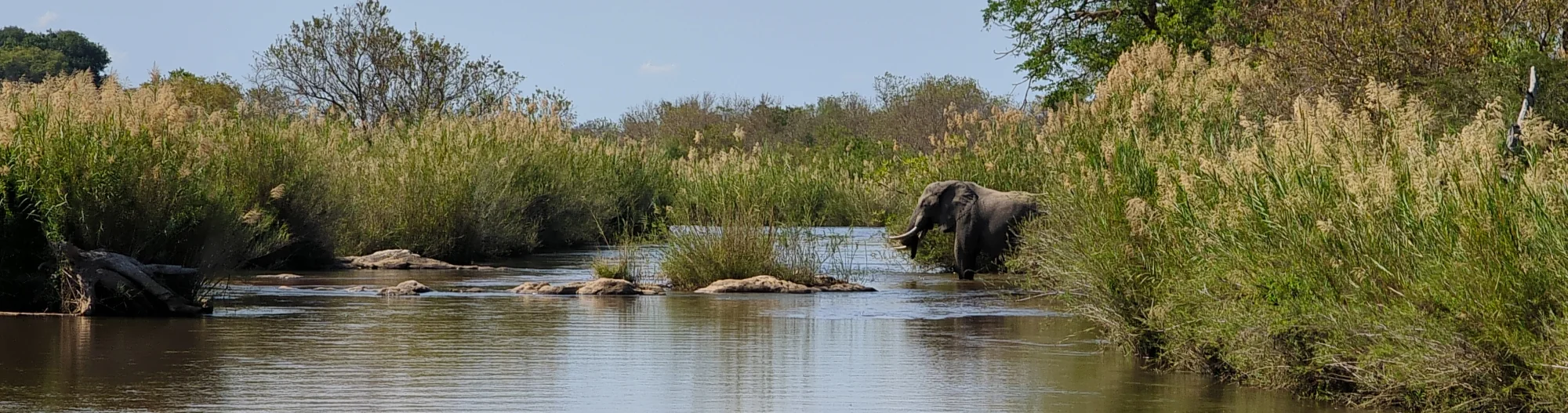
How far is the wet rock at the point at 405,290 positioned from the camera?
16438mm

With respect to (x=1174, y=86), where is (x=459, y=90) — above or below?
above

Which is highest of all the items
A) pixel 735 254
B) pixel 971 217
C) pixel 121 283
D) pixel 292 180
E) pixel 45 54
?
pixel 45 54

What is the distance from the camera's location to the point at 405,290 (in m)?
16.5

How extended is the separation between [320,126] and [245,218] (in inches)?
475

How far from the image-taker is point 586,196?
30.0 meters

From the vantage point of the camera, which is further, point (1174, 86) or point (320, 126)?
point (320, 126)

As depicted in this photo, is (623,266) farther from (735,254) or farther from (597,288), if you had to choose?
(735,254)

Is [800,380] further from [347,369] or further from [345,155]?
[345,155]

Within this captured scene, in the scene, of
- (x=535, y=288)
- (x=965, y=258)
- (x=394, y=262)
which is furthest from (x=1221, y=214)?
(x=394, y=262)

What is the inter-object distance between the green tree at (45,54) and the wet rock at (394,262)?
45.8 m

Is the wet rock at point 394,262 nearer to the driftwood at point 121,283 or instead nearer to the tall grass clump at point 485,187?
the tall grass clump at point 485,187

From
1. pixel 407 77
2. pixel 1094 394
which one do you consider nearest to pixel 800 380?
pixel 1094 394

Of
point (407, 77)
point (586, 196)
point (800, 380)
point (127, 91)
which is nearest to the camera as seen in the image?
point (800, 380)

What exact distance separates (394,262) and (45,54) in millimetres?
57936
